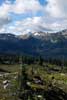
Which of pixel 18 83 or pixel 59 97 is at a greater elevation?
pixel 18 83

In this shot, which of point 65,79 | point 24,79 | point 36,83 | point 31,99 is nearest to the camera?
point 31,99

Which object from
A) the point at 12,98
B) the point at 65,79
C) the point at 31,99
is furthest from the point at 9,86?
the point at 65,79

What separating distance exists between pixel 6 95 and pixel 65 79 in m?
73.6

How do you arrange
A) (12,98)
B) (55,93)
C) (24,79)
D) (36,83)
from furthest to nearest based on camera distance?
(36,83) < (55,93) < (24,79) < (12,98)

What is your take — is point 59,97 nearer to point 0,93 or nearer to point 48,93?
point 48,93

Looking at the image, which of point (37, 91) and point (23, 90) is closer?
point (23, 90)

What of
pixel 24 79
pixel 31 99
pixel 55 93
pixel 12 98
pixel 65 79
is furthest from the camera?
pixel 65 79

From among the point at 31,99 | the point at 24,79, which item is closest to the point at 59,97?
the point at 24,79

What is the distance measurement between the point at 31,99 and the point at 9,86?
31.8 meters

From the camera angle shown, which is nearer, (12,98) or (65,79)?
(12,98)

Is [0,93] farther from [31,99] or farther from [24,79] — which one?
[31,99]

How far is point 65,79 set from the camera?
181625 mm

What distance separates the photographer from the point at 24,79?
118 m

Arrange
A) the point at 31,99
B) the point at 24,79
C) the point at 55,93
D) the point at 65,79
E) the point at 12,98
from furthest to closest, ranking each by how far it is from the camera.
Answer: the point at 65,79 < the point at 55,93 < the point at 24,79 < the point at 12,98 < the point at 31,99
